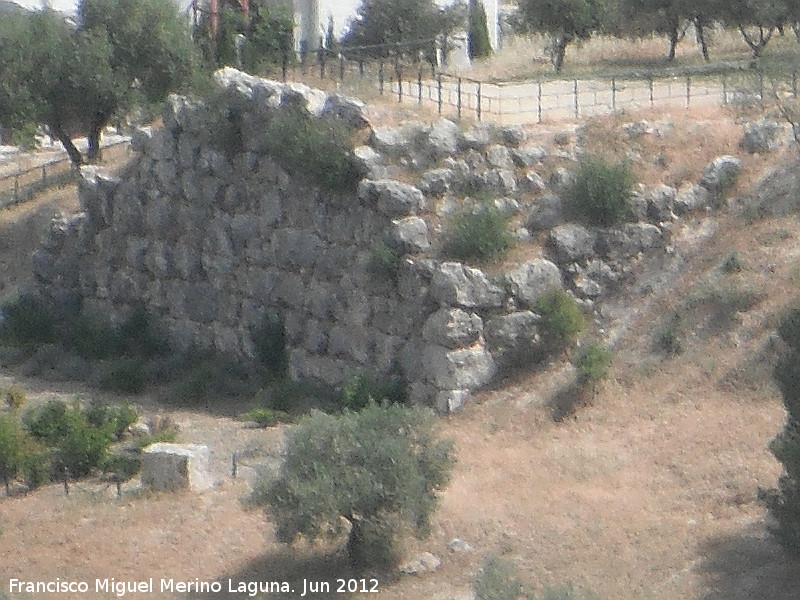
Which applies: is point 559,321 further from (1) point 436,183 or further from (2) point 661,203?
(1) point 436,183

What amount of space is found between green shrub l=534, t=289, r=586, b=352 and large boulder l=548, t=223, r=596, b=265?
749 mm

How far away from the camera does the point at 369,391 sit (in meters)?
22.0

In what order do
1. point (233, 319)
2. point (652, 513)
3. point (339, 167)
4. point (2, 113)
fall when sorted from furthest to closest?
point (2, 113)
point (233, 319)
point (339, 167)
point (652, 513)

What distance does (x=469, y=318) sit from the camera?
21.5m

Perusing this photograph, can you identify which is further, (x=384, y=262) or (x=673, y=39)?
(x=673, y=39)

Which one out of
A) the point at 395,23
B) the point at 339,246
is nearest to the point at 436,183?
the point at 339,246

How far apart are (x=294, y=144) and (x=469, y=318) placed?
485cm

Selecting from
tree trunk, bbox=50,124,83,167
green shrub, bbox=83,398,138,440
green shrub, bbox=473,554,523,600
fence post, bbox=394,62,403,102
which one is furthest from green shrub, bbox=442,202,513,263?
tree trunk, bbox=50,124,83,167

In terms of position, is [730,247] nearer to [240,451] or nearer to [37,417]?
[240,451]

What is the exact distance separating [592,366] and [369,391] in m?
3.88

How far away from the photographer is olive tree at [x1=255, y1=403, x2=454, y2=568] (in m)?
14.5

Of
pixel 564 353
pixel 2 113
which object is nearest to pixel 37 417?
pixel 564 353

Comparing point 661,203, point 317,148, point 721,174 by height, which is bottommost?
point 661,203

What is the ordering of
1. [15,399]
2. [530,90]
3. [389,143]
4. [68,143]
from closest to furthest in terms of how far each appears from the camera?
[389,143] < [15,399] < [530,90] < [68,143]
